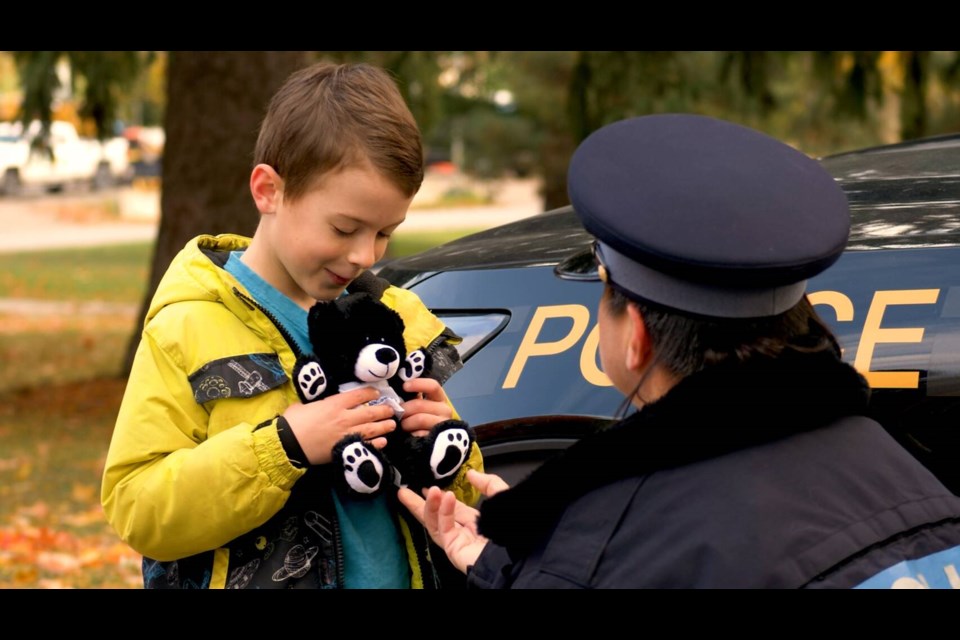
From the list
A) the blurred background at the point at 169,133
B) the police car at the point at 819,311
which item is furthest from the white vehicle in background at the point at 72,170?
the police car at the point at 819,311

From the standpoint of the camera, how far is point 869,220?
2963 mm

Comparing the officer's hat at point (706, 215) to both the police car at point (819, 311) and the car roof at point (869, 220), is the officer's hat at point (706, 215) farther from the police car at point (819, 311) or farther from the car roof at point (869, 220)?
the car roof at point (869, 220)

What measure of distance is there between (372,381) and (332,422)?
135 millimetres

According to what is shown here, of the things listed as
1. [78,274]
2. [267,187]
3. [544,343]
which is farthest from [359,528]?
[78,274]

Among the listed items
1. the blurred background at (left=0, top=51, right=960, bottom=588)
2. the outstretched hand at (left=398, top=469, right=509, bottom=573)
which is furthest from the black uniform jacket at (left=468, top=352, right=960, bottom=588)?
the blurred background at (left=0, top=51, right=960, bottom=588)

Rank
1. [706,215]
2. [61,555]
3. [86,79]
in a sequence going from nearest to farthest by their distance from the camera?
[706,215], [61,555], [86,79]

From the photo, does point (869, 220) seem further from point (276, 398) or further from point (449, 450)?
point (276, 398)

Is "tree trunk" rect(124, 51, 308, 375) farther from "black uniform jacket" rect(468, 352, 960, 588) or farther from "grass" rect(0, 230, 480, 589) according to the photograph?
"black uniform jacket" rect(468, 352, 960, 588)

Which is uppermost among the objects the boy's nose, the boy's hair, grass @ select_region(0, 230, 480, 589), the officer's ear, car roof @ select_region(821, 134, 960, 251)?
the boy's hair

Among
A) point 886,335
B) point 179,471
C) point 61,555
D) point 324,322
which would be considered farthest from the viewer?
point 61,555

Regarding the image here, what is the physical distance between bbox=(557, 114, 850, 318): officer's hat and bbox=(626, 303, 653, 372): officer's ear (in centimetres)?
4

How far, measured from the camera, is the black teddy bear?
2125 mm
